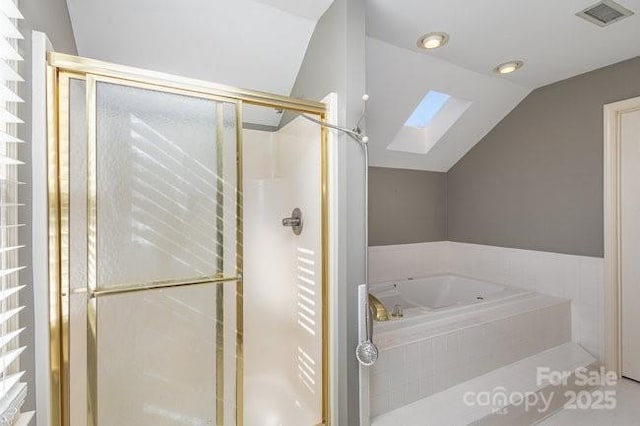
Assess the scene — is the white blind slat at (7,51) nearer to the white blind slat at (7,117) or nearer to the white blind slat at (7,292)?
the white blind slat at (7,117)

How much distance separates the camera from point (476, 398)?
1782mm

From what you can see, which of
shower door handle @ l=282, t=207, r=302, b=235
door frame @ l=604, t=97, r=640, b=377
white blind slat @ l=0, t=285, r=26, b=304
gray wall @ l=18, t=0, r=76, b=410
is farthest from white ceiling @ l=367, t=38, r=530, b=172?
white blind slat @ l=0, t=285, r=26, b=304

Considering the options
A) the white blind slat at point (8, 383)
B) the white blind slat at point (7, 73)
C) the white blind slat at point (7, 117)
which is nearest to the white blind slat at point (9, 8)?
the white blind slat at point (7, 73)

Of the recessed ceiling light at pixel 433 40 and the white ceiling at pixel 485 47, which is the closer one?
the white ceiling at pixel 485 47

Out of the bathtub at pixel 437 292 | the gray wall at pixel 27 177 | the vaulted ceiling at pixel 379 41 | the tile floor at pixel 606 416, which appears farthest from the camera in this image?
the bathtub at pixel 437 292

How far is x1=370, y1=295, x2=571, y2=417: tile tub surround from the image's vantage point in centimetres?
170

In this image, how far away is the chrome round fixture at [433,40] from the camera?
6.35 ft

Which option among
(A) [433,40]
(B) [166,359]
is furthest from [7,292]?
(A) [433,40]

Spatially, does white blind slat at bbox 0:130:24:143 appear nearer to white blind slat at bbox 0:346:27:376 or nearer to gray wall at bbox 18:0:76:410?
gray wall at bbox 18:0:76:410

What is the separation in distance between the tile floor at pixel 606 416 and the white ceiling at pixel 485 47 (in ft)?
7.18

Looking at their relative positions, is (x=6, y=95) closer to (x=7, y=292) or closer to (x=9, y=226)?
(x=9, y=226)

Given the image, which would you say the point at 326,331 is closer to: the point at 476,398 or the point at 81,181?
the point at 476,398

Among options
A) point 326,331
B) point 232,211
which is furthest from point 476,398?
point 232,211

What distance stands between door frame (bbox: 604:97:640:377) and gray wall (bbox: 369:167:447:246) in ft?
4.55
